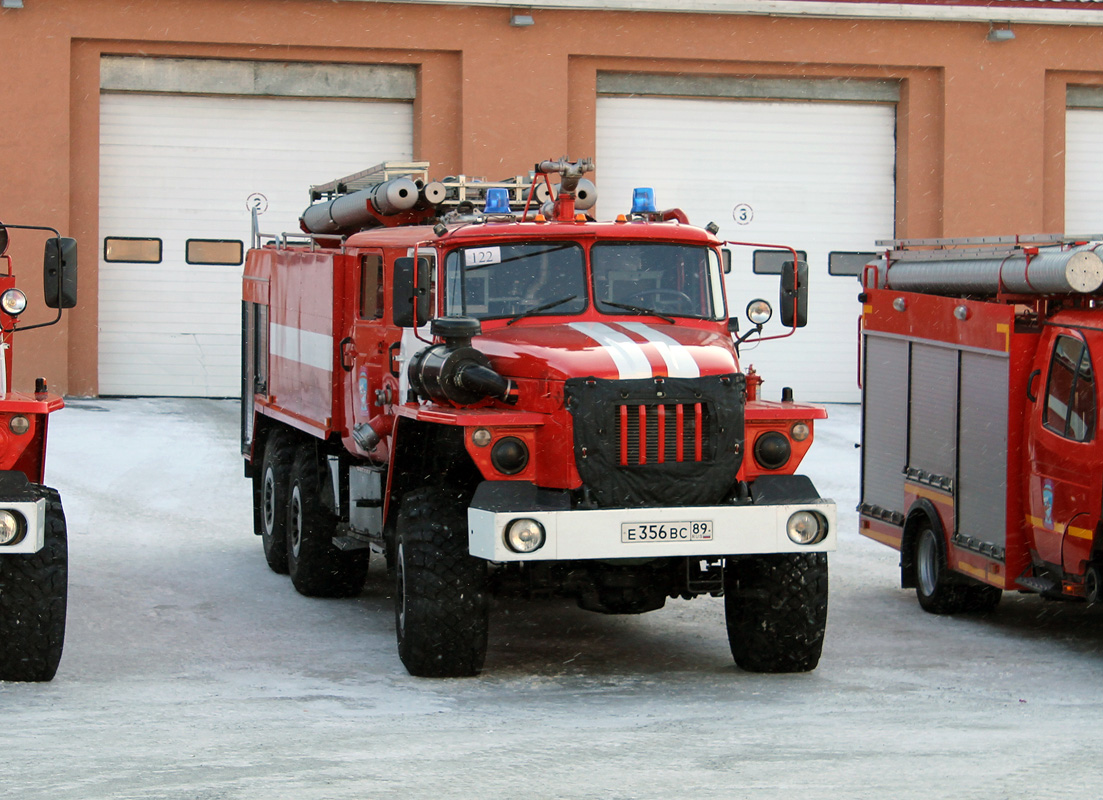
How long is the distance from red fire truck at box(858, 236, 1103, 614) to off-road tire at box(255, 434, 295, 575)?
4.44 m

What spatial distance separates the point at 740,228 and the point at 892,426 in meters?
11.5

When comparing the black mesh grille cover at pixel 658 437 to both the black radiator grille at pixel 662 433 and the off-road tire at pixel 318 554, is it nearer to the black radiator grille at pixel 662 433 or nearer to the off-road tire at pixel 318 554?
the black radiator grille at pixel 662 433

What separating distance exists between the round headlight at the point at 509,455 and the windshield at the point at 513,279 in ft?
3.79

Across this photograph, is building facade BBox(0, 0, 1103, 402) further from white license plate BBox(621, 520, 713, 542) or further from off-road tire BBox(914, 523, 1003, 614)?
white license plate BBox(621, 520, 713, 542)

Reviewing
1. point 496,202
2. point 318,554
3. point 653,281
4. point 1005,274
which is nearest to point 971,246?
point 1005,274

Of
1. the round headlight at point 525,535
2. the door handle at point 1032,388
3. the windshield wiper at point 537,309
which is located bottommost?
the round headlight at point 525,535

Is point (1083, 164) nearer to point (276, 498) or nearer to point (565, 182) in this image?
point (276, 498)

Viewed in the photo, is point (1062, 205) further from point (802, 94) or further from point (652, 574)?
point (652, 574)

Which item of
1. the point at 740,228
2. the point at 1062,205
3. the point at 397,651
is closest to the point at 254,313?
the point at 397,651

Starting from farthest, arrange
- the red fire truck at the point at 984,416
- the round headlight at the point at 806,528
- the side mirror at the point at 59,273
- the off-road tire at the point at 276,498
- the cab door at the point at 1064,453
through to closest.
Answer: the off-road tire at the point at 276,498 → the red fire truck at the point at 984,416 → the cab door at the point at 1064,453 → the side mirror at the point at 59,273 → the round headlight at the point at 806,528

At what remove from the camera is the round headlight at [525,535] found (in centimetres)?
830

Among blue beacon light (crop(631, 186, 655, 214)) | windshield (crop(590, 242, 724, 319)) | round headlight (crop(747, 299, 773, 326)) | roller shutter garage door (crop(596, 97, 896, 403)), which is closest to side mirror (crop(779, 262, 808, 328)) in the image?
round headlight (crop(747, 299, 773, 326))

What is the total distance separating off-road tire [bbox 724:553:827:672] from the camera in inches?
350

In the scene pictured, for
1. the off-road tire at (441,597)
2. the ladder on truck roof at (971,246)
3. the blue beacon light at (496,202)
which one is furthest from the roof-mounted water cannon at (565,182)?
the ladder on truck roof at (971,246)
